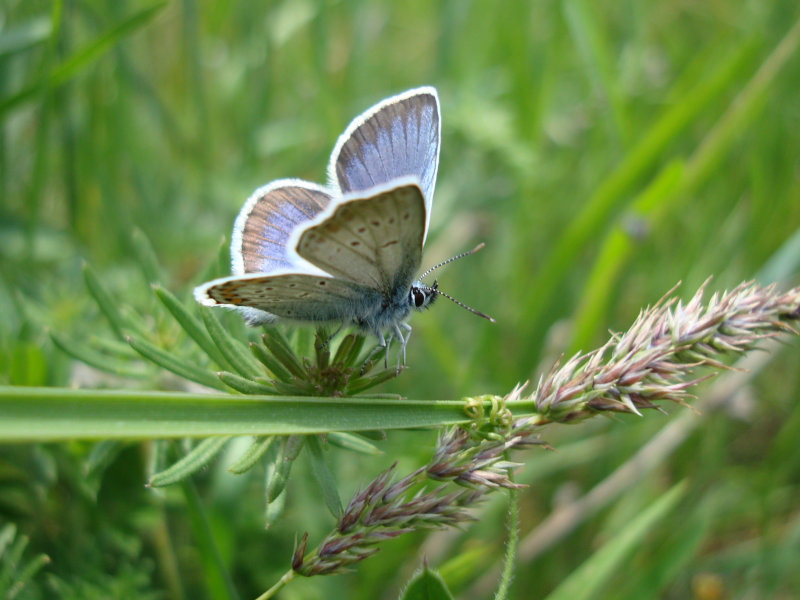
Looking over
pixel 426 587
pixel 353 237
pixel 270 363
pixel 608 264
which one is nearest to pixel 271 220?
pixel 353 237

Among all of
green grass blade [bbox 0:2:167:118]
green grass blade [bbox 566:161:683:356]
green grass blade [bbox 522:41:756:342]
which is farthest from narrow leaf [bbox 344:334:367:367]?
green grass blade [bbox 522:41:756:342]

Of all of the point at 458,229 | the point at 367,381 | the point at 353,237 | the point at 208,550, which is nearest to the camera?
the point at 367,381

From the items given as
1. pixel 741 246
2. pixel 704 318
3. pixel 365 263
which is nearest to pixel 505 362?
pixel 741 246

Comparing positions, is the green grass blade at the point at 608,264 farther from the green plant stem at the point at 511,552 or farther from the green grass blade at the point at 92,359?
the green grass blade at the point at 92,359

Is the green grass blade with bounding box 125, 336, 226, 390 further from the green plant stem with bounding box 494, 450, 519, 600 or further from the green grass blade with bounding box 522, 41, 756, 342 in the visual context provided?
the green grass blade with bounding box 522, 41, 756, 342

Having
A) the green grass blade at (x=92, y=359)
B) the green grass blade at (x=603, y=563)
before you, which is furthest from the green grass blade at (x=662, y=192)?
the green grass blade at (x=92, y=359)

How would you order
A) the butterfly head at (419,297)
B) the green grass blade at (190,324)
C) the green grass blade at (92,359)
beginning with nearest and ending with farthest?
the green grass blade at (190,324) < the green grass blade at (92,359) < the butterfly head at (419,297)

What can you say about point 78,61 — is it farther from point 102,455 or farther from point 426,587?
point 426,587

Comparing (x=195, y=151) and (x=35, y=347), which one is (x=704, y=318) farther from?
(x=195, y=151)
